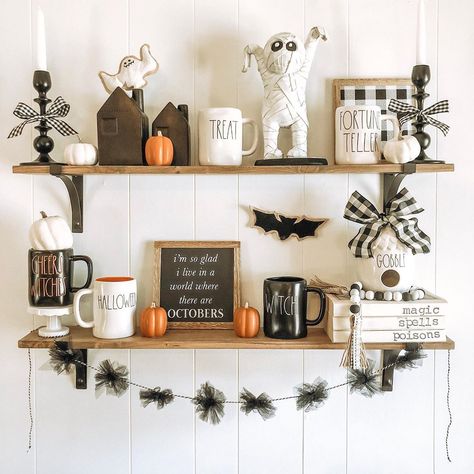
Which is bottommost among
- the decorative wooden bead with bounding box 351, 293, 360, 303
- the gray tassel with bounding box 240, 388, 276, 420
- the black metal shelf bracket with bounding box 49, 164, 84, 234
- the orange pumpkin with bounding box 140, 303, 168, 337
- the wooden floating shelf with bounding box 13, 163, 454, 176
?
the gray tassel with bounding box 240, 388, 276, 420

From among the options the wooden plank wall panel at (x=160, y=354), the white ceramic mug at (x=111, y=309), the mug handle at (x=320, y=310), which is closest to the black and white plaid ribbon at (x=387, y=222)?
the mug handle at (x=320, y=310)

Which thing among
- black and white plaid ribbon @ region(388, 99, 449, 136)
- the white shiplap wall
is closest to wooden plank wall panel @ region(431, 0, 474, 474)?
the white shiplap wall

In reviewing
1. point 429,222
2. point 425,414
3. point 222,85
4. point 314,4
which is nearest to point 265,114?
point 222,85

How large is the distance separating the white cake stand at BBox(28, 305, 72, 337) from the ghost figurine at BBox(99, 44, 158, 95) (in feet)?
1.61

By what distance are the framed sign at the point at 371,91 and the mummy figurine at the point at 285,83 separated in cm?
11

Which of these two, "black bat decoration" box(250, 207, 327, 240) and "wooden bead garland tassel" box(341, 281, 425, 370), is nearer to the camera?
"wooden bead garland tassel" box(341, 281, 425, 370)

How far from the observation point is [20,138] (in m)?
1.35

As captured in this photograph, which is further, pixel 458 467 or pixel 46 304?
pixel 458 467

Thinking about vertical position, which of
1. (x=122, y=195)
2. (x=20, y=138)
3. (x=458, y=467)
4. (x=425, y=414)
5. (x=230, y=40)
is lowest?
(x=458, y=467)

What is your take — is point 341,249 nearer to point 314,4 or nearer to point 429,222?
point 429,222

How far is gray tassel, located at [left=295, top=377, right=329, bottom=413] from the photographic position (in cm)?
131

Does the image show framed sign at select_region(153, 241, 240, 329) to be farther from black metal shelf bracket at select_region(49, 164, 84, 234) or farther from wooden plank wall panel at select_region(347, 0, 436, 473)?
wooden plank wall panel at select_region(347, 0, 436, 473)

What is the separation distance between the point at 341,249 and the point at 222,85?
0.47 metres

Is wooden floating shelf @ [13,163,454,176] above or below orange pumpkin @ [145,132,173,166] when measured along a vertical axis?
below
